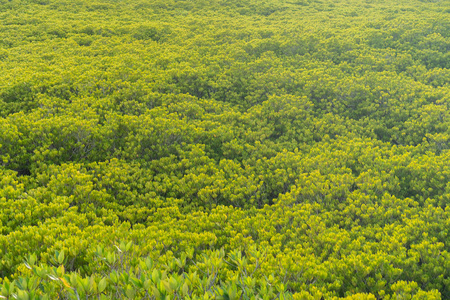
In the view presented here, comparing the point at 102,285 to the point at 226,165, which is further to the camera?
the point at 226,165

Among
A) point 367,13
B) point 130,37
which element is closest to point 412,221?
point 130,37

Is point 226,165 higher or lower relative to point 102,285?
lower

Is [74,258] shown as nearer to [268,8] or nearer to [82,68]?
[82,68]

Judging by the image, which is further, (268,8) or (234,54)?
(268,8)

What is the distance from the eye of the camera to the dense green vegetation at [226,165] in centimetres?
373

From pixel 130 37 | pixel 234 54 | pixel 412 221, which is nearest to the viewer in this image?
pixel 412 221

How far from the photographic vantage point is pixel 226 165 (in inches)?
277

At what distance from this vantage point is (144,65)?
38.5ft

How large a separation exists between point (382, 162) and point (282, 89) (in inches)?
201

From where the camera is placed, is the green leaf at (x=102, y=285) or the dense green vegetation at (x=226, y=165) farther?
the dense green vegetation at (x=226, y=165)

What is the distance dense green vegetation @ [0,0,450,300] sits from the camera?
3.73 m

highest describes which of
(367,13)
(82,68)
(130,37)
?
(367,13)

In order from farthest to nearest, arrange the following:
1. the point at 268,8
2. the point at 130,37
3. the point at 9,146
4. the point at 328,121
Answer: the point at 268,8 → the point at 130,37 → the point at 328,121 → the point at 9,146

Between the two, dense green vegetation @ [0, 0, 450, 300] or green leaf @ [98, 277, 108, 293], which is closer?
green leaf @ [98, 277, 108, 293]
